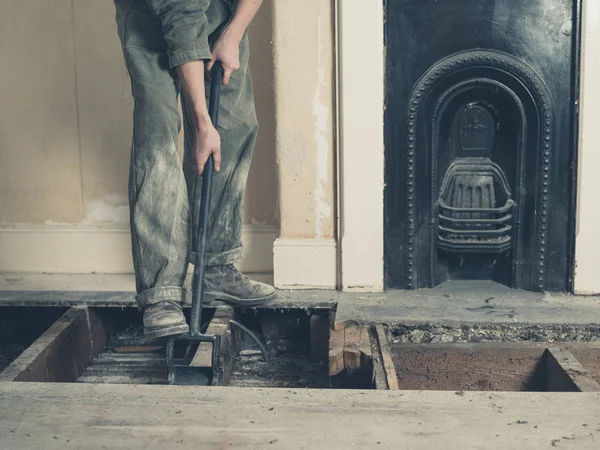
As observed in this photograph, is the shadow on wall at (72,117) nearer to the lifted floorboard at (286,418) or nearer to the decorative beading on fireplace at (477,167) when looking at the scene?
the decorative beading on fireplace at (477,167)

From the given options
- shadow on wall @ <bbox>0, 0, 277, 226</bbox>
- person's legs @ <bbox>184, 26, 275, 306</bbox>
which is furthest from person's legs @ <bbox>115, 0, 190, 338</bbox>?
shadow on wall @ <bbox>0, 0, 277, 226</bbox>

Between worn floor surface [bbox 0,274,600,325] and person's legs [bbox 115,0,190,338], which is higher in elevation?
person's legs [bbox 115,0,190,338]

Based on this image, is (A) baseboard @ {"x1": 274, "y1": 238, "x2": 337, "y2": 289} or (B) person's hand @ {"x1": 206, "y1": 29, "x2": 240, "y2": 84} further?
(A) baseboard @ {"x1": 274, "y1": 238, "x2": 337, "y2": 289}

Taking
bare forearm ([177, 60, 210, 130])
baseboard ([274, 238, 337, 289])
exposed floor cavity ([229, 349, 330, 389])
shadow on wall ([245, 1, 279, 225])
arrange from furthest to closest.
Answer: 1. shadow on wall ([245, 1, 279, 225])
2. baseboard ([274, 238, 337, 289])
3. exposed floor cavity ([229, 349, 330, 389])
4. bare forearm ([177, 60, 210, 130])

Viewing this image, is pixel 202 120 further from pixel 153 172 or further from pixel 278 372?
pixel 278 372

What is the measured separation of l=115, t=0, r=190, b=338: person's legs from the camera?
7.45ft

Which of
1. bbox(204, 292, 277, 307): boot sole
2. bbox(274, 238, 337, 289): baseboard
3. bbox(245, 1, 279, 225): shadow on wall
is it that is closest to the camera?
bbox(204, 292, 277, 307): boot sole

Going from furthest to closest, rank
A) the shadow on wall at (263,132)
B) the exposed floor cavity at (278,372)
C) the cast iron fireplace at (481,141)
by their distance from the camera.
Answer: the shadow on wall at (263,132), the cast iron fireplace at (481,141), the exposed floor cavity at (278,372)

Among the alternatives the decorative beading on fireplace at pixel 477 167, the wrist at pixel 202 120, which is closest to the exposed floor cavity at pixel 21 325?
the wrist at pixel 202 120

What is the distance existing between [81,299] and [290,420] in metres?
1.31

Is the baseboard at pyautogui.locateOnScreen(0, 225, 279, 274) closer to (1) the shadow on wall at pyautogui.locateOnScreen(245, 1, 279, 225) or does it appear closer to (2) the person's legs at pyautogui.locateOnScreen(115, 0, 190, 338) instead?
(1) the shadow on wall at pyautogui.locateOnScreen(245, 1, 279, 225)

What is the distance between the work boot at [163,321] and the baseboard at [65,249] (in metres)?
1.00

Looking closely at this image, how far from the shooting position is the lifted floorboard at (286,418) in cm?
160

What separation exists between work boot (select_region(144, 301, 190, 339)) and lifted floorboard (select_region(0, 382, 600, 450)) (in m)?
0.33
